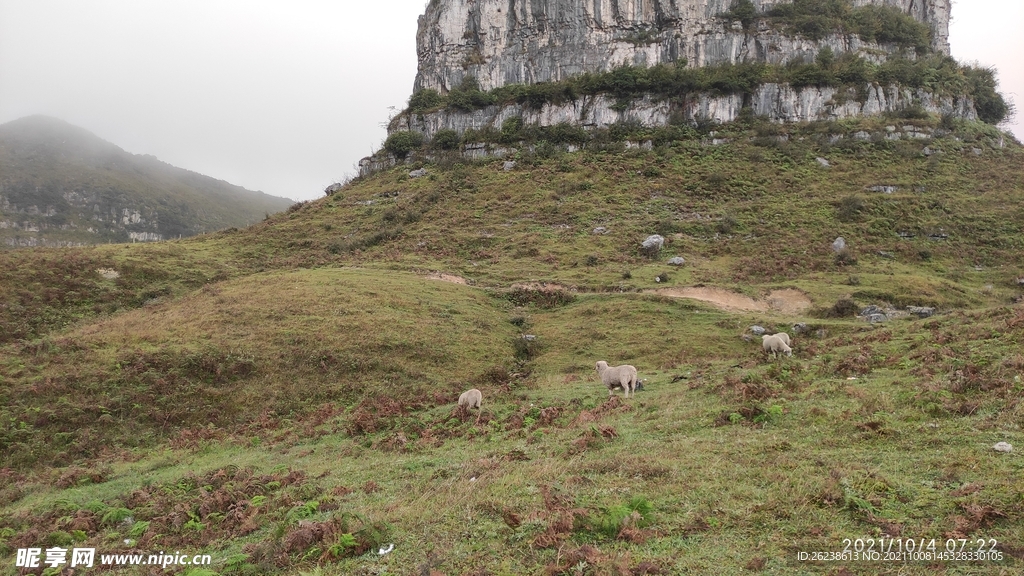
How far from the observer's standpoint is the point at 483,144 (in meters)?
79.8

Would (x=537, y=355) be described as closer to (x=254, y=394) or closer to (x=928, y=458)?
(x=254, y=394)

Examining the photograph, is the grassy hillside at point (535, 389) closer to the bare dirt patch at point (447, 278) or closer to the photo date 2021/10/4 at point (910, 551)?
the photo date 2021/10/4 at point (910, 551)

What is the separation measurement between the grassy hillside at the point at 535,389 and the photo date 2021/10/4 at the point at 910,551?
0.52ft

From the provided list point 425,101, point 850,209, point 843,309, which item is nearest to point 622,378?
point 843,309

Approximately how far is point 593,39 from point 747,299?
69096 millimetres

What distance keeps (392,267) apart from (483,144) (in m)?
40.2

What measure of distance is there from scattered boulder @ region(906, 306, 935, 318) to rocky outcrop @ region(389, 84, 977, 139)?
5181cm

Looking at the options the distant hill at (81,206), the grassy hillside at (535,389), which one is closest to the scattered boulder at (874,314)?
the grassy hillside at (535,389)

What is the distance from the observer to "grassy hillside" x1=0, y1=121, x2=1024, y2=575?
7.64m

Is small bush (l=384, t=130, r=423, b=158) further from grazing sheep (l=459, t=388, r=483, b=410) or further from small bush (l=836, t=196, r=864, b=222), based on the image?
grazing sheep (l=459, t=388, r=483, b=410)

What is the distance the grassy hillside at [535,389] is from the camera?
7.64 metres

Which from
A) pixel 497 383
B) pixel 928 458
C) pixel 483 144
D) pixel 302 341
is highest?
pixel 483 144

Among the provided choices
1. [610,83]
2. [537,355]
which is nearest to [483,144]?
[610,83]

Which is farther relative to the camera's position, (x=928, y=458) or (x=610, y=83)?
(x=610, y=83)
